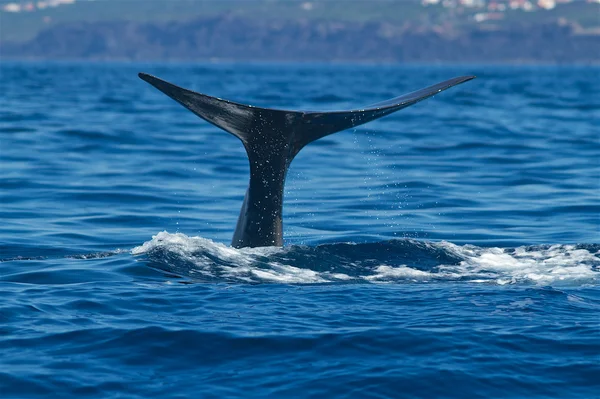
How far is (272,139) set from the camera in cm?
961

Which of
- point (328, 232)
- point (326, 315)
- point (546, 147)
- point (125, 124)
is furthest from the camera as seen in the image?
point (125, 124)

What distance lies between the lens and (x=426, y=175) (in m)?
19.3

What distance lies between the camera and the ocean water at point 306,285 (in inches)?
253

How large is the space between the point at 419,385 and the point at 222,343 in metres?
1.52

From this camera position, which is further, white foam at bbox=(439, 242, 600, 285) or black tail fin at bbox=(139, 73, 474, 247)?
black tail fin at bbox=(139, 73, 474, 247)

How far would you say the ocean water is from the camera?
21.1 ft

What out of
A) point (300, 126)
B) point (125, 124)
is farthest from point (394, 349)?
point (125, 124)

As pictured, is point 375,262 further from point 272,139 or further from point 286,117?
point 286,117

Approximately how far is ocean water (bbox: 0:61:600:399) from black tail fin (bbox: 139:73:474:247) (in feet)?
0.94

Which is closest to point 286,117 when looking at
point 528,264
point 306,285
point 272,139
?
point 272,139

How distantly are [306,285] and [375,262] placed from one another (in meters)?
1.33

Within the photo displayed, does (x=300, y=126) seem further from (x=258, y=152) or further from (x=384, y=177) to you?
(x=384, y=177)

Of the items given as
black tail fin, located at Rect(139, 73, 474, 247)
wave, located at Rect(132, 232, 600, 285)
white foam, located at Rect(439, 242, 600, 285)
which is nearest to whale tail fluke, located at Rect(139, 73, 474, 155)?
black tail fin, located at Rect(139, 73, 474, 247)

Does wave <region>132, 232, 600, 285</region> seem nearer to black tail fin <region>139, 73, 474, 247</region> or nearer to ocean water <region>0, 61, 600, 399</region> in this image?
ocean water <region>0, 61, 600, 399</region>
